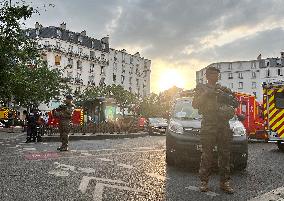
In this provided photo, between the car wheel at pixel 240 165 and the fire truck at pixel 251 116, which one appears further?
the fire truck at pixel 251 116

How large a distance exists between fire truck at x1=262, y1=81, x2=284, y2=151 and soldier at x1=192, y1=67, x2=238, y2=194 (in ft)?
29.1

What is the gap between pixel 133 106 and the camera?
83.0 m

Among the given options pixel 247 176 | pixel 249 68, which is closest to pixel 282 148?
pixel 247 176

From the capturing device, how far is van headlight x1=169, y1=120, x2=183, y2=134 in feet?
27.5

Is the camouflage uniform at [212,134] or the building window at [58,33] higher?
the building window at [58,33]

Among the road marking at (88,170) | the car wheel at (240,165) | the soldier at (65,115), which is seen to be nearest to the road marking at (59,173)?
the road marking at (88,170)

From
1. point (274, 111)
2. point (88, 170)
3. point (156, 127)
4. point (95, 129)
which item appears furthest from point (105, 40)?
point (88, 170)

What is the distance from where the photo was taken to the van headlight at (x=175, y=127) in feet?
27.5

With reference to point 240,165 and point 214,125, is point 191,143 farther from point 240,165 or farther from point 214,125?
point 214,125

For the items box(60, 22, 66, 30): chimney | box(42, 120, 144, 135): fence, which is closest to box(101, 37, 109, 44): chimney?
box(60, 22, 66, 30): chimney

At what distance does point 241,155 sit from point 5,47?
16.5m

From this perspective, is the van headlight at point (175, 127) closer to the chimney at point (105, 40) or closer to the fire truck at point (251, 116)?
the fire truck at point (251, 116)

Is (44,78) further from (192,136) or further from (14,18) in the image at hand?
(192,136)

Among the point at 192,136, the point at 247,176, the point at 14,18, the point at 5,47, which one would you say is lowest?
the point at 247,176
